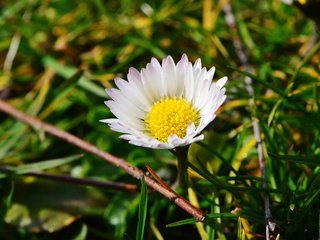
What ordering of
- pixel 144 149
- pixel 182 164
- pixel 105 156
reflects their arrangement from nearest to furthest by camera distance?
pixel 182 164 → pixel 105 156 → pixel 144 149

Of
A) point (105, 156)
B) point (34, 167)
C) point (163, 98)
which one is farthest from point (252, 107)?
point (34, 167)

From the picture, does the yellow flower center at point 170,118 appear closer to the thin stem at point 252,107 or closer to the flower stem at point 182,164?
the flower stem at point 182,164

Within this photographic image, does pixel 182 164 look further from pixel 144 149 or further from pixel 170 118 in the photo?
pixel 144 149

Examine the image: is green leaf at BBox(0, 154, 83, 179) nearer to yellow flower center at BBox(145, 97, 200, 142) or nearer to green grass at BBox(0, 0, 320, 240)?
green grass at BBox(0, 0, 320, 240)

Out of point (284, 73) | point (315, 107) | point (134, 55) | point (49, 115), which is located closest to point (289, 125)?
point (315, 107)

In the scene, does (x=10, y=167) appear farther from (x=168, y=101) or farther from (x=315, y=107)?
(x=315, y=107)

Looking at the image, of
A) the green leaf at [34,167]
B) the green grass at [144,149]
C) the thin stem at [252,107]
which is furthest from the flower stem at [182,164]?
the green leaf at [34,167]
